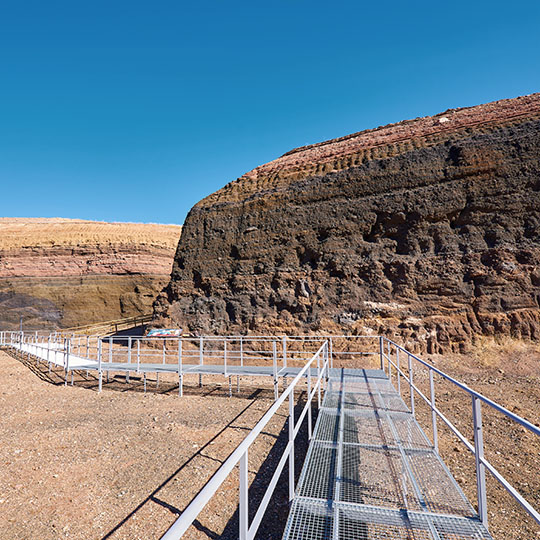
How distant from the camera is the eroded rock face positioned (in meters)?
13.1

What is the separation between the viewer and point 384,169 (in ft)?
53.6

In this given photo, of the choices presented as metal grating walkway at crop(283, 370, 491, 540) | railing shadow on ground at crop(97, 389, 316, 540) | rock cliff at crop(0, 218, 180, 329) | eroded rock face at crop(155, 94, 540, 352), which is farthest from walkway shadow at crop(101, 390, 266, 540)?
rock cliff at crop(0, 218, 180, 329)

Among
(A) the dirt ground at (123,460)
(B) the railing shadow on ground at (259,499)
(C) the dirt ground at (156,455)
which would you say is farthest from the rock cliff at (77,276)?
(B) the railing shadow on ground at (259,499)

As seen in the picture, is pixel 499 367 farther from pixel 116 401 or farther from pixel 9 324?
pixel 9 324

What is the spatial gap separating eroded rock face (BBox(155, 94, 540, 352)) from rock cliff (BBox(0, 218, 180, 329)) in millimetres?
17010

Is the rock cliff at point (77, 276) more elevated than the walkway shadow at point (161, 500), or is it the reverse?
the rock cliff at point (77, 276)

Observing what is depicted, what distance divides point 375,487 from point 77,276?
36.7m

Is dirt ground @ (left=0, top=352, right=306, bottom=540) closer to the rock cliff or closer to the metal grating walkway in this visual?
the metal grating walkway

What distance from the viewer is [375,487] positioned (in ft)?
12.3

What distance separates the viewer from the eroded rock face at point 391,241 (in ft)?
42.9

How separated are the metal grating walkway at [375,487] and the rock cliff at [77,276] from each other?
3171 cm

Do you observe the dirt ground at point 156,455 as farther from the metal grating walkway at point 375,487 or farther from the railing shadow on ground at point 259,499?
the metal grating walkway at point 375,487

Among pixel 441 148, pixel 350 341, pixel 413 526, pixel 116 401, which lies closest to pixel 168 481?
pixel 413 526

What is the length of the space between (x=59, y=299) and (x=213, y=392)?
95.4 ft
